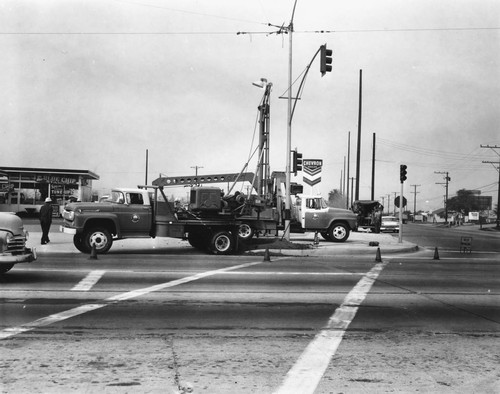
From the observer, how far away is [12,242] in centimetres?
1111

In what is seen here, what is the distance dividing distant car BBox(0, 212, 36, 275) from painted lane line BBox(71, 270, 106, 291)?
3.86ft

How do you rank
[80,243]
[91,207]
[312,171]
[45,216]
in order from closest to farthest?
[91,207], [80,243], [45,216], [312,171]

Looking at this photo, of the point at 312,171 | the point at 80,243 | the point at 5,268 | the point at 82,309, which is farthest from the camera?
the point at 312,171

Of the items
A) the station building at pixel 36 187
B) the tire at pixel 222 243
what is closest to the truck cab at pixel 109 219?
the tire at pixel 222 243

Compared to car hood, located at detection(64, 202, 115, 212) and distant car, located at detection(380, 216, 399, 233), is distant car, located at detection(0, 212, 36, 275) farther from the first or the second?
distant car, located at detection(380, 216, 399, 233)

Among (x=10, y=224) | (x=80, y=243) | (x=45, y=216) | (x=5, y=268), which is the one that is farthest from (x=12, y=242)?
(x=45, y=216)

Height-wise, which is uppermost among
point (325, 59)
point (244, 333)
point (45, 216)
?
point (325, 59)

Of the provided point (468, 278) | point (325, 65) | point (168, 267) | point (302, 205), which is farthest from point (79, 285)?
point (302, 205)

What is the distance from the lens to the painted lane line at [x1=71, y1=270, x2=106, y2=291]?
10.7 metres

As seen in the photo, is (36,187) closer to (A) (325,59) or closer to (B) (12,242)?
(A) (325,59)

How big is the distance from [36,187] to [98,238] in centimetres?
3591

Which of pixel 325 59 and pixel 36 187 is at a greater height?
pixel 325 59

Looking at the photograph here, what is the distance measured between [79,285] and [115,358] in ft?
18.1

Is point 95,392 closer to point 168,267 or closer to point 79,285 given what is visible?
point 79,285
